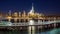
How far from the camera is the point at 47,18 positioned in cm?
606

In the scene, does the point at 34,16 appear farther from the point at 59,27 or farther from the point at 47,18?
the point at 59,27

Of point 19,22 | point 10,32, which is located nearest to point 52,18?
point 19,22

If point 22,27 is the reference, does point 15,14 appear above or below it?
above

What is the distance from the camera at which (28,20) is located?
6059 millimetres

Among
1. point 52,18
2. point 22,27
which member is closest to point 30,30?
point 22,27

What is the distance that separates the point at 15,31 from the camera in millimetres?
6488

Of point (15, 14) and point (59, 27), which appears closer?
point (15, 14)

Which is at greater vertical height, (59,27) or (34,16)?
(34,16)

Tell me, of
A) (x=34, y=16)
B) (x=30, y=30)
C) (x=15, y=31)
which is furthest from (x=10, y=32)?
(x=34, y=16)

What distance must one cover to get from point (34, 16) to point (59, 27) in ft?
3.78

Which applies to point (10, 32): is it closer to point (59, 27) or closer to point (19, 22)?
point (19, 22)

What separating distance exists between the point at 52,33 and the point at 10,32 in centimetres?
157

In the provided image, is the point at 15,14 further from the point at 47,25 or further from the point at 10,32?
the point at 47,25

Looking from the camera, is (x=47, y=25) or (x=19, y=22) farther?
(x=47, y=25)
